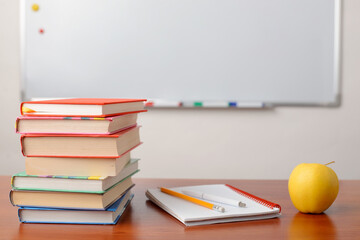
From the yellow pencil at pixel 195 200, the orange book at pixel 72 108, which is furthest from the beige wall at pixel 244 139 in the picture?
the orange book at pixel 72 108

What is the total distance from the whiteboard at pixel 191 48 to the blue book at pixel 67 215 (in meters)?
1.89

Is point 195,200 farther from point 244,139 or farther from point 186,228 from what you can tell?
point 244,139

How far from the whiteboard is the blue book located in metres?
1.89

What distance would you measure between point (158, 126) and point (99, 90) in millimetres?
406

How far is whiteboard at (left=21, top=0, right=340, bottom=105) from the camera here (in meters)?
2.55

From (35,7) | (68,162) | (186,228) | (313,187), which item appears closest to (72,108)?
(68,162)

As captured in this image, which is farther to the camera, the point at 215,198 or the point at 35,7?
the point at 35,7

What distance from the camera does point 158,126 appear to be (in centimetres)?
259

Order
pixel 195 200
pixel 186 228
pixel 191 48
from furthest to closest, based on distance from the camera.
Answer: pixel 191 48 < pixel 195 200 < pixel 186 228

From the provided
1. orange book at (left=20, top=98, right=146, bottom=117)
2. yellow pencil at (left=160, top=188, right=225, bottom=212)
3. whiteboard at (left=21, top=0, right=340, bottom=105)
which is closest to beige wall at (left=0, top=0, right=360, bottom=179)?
whiteboard at (left=21, top=0, right=340, bottom=105)

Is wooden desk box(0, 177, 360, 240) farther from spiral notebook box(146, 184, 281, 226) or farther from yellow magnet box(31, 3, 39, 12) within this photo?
yellow magnet box(31, 3, 39, 12)

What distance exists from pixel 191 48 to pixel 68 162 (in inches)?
76.2

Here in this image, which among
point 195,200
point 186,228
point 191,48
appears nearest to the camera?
point 186,228

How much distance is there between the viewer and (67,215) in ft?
2.34
